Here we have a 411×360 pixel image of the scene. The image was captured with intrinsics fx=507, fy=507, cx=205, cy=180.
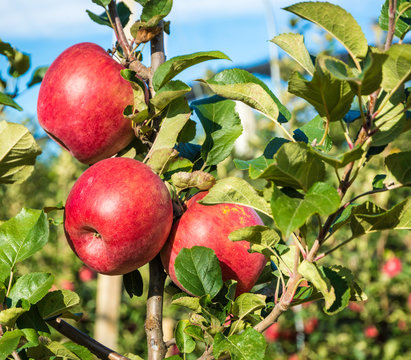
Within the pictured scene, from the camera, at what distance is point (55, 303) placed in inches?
29.0

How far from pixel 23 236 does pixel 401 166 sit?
53 centimetres

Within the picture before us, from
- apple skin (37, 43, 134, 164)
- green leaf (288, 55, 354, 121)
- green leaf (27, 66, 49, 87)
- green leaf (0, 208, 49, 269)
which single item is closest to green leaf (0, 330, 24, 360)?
green leaf (0, 208, 49, 269)

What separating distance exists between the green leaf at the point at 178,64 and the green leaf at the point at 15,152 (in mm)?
234

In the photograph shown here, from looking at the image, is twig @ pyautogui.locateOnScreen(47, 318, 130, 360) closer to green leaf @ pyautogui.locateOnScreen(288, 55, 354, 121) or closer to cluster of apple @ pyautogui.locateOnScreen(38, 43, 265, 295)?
cluster of apple @ pyautogui.locateOnScreen(38, 43, 265, 295)

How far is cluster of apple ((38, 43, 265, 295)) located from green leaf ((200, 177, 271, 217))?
135mm

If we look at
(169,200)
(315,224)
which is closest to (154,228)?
(169,200)

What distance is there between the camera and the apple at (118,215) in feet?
2.39

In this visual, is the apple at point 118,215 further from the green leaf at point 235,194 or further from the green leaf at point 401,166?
the green leaf at point 401,166

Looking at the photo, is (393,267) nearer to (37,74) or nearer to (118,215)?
(37,74)

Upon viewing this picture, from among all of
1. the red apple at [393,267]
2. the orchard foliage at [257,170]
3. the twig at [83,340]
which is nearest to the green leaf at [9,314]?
the orchard foliage at [257,170]

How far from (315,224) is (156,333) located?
2442 millimetres

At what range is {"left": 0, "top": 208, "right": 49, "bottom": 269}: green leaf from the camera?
0.73 m

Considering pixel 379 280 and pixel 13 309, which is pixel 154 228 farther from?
pixel 379 280

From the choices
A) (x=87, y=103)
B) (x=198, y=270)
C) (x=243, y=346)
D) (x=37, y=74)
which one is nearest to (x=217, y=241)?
(x=198, y=270)
